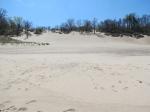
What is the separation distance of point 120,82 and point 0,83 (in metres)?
4.25

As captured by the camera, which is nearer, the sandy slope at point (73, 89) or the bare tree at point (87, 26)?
the sandy slope at point (73, 89)

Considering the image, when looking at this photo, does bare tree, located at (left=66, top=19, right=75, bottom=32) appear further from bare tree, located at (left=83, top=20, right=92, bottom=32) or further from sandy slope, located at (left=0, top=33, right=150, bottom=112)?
sandy slope, located at (left=0, top=33, right=150, bottom=112)

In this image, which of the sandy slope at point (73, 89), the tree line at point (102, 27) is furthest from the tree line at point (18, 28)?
the sandy slope at point (73, 89)

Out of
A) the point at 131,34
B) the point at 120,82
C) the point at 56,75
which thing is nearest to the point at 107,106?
the point at 120,82

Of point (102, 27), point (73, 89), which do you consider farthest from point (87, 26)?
point (73, 89)

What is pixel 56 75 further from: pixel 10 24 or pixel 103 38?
pixel 10 24

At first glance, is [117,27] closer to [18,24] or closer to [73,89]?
[18,24]

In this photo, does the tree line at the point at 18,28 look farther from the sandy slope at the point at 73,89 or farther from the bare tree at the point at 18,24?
the sandy slope at the point at 73,89

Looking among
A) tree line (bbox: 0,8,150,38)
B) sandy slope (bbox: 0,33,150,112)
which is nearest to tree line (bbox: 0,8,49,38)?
tree line (bbox: 0,8,150,38)

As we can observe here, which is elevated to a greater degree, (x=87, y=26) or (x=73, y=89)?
(x=87, y=26)

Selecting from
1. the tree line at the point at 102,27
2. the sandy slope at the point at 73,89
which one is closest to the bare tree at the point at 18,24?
the tree line at the point at 102,27

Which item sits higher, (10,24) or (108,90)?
(10,24)

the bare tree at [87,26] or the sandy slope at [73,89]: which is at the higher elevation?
the bare tree at [87,26]

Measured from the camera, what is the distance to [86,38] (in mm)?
59906
